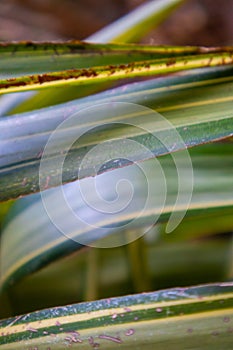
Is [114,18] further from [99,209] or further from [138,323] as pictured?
[138,323]

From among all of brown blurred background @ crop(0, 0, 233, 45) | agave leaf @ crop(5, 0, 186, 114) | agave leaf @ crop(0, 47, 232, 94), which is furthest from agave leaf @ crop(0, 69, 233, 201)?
brown blurred background @ crop(0, 0, 233, 45)

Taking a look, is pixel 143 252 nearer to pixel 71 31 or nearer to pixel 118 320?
pixel 118 320

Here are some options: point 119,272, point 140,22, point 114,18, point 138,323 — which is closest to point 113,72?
point 138,323

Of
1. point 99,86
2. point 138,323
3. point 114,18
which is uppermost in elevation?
point 114,18

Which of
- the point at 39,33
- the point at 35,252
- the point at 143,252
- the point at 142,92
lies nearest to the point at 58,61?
the point at 142,92

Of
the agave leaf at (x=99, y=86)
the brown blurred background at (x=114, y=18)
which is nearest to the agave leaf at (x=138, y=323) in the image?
the agave leaf at (x=99, y=86)

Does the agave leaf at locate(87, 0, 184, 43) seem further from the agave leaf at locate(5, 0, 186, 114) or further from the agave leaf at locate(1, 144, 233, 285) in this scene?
the agave leaf at locate(1, 144, 233, 285)
